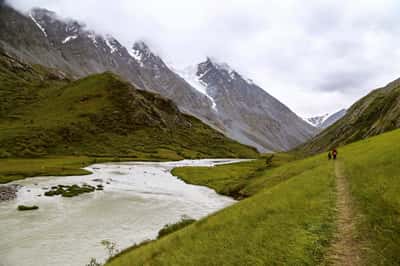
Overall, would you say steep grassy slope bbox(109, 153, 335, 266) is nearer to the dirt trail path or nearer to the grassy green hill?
the grassy green hill

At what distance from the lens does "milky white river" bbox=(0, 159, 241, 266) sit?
101 ft

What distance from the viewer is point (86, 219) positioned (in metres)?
44.0

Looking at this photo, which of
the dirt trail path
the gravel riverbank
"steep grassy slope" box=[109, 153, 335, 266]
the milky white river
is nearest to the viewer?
the dirt trail path

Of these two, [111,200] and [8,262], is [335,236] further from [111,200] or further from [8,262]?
[111,200]

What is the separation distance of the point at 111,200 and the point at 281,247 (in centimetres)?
4764

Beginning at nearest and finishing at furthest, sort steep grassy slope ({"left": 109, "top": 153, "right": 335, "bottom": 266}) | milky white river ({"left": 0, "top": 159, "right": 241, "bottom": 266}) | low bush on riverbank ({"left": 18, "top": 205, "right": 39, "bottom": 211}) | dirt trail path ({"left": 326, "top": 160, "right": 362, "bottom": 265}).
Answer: dirt trail path ({"left": 326, "top": 160, "right": 362, "bottom": 265})
steep grassy slope ({"left": 109, "top": 153, "right": 335, "bottom": 266})
milky white river ({"left": 0, "top": 159, "right": 241, "bottom": 266})
low bush on riverbank ({"left": 18, "top": 205, "right": 39, "bottom": 211})

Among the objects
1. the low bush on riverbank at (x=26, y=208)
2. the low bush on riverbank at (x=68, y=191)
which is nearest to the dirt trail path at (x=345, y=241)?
the low bush on riverbank at (x=26, y=208)

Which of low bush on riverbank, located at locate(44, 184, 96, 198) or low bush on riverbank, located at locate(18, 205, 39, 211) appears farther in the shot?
low bush on riverbank, located at locate(44, 184, 96, 198)

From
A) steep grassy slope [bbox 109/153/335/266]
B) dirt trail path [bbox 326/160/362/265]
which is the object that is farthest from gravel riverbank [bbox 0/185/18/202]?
dirt trail path [bbox 326/160/362/265]

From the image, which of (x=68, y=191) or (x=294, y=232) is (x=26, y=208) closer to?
(x=68, y=191)

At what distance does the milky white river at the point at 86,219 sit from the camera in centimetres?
3066

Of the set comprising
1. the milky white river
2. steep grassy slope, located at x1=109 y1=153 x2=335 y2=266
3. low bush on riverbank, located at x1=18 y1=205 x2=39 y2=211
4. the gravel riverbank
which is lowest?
the milky white river

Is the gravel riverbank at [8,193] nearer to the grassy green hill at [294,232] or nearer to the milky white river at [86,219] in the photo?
the milky white river at [86,219]

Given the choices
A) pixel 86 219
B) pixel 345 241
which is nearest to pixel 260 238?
pixel 345 241
